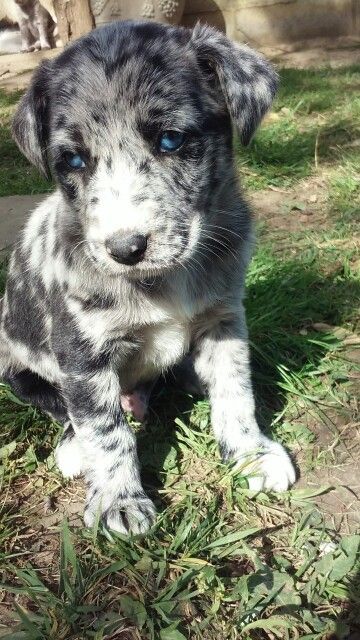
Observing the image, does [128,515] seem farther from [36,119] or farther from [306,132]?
[306,132]

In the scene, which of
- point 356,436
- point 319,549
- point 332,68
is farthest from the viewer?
point 332,68

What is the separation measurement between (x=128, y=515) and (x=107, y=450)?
312 millimetres

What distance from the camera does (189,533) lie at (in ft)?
10.1

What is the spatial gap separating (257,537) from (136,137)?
1.86 m

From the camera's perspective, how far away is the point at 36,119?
3.14m

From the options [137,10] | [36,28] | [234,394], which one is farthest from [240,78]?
[36,28]

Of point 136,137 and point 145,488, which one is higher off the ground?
point 136,137

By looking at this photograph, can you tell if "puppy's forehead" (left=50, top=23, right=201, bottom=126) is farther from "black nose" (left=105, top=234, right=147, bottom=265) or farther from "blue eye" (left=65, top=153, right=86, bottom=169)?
"black nose" (left=105, top=234, right=147, bottom=265)

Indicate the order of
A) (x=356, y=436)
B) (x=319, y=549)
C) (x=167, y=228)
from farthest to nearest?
(x=356, y=436), (x=319, y=549), (x=167, y=228)

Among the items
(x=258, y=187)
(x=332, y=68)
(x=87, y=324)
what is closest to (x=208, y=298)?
(x=87, y=324)

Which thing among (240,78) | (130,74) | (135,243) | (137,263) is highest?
(130,74)

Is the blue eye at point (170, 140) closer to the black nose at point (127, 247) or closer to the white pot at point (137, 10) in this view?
the black nose at point (127, 247)

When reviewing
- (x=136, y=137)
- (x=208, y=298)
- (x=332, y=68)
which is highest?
(x=136, y=137)

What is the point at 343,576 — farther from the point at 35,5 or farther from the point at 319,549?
the point at 35,5
